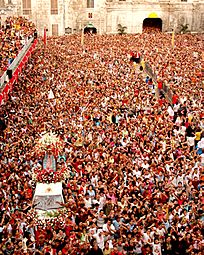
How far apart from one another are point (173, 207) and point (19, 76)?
17.3 meters

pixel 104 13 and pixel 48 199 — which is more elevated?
pixel 104 13

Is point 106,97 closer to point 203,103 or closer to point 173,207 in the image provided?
point 203,103

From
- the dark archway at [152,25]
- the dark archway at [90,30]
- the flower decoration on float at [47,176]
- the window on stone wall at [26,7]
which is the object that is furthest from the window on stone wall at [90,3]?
the flower decoration on float at [47,176]

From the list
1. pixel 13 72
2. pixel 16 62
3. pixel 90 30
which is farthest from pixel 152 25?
pixel 13 72

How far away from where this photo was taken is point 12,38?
116 feet

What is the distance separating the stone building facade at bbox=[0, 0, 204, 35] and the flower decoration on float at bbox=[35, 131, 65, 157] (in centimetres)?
3542

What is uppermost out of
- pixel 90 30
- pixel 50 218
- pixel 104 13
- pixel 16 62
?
pixel 104 13

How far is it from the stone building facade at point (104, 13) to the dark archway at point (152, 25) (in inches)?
25.6

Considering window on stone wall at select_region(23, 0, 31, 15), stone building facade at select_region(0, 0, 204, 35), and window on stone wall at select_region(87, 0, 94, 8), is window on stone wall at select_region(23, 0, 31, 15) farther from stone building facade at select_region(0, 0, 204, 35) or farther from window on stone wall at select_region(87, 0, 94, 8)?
window on stone wall at select_region(87, 0, 94, 8)

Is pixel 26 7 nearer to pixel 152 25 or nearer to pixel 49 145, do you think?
pixel 152 25

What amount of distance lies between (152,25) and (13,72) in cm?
3390

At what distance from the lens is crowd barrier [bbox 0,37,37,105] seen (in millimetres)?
24042

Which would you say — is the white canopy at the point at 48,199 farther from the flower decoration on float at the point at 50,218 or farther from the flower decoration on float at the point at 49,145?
the flower decoration on float at the point at 49,145

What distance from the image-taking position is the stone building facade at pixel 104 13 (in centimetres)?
5288
